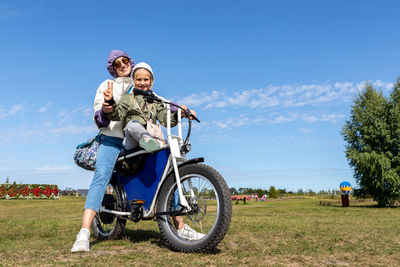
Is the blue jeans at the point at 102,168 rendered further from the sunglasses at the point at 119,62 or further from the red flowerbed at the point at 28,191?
the red flowerbed at the point at 28,191

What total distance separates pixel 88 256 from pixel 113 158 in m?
1.36

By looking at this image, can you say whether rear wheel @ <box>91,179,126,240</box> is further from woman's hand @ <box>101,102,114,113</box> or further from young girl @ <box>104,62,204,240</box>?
woman's hand @ <box>101,102,114,113</box>

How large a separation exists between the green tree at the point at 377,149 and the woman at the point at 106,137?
2391 cm

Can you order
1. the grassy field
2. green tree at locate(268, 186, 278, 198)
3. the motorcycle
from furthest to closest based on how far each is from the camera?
green tree at locate(268, 186, 278, 198) → the motorcycle → the grassy field

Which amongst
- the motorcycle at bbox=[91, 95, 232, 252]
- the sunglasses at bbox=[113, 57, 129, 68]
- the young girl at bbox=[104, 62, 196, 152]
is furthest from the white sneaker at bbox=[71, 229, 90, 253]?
the sunglasses at bbox=[113, 57, 129, 68]

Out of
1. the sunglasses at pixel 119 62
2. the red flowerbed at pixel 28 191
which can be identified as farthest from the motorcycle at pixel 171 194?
the red flowerbed at pixel 28 191

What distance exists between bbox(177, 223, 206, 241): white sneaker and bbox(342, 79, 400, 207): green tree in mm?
23877

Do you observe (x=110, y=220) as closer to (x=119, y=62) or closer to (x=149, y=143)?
(x=149, y=143)

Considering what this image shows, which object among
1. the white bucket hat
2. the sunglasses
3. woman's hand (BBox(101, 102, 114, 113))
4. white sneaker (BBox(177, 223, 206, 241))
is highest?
the sunglasses

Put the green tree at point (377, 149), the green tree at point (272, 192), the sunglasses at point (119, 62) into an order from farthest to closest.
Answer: the green tree at point (272, 192) < the green tree at point (377, 149) < the sunglasses at point (119, 62)

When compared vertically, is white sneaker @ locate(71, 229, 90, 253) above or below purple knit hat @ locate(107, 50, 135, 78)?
below

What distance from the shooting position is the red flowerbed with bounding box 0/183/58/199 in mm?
32188

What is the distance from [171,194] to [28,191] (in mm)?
34462

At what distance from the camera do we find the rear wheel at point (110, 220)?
461 cm
